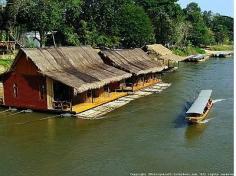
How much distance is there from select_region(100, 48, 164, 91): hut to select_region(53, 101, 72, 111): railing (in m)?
9.25

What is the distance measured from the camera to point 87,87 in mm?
27812

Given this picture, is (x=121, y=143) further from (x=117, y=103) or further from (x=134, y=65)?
(x=134, y=65)

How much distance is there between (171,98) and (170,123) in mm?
8805

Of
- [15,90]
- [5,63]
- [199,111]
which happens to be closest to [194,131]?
[199,111]

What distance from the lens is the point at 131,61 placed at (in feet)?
130

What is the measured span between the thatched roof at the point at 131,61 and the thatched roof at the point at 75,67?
1178 millimetres

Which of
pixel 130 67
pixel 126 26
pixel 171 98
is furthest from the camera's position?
pixel 126 26

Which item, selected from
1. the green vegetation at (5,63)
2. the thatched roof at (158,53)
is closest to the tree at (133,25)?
the thatched roof at (158,53)

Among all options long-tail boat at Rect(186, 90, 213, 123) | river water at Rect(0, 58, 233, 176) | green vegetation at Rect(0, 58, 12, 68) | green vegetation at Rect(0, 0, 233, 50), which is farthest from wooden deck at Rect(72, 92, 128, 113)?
green vegetation at Rect(0, 0, 233, 50)

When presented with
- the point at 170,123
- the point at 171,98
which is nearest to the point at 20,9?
the point at 171,98

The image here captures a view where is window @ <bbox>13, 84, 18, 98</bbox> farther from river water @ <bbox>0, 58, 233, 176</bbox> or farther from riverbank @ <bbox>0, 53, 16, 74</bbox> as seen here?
riverbank @ <bbox>0, 53, 16, 74</bbox>

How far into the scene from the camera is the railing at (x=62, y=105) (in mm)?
27750

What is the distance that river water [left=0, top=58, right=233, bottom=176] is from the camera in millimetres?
18188

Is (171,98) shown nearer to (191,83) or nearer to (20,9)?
(191,83)
